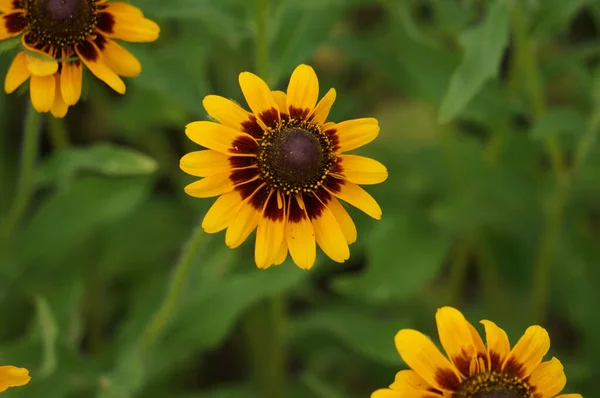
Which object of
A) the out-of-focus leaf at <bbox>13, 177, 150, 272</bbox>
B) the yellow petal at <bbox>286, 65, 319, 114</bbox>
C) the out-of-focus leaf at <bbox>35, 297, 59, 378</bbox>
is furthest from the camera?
the out-of-focus leaf at <bbox>13, 177, 150, 272</bbox>

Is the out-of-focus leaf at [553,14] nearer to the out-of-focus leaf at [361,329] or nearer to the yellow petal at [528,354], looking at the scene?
the out-of-focus leaf at [361,329]

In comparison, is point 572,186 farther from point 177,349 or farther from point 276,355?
point 177,349

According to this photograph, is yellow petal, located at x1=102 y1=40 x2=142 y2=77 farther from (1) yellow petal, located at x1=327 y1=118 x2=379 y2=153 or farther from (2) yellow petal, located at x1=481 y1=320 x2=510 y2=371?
(2) yellow petal, located at x1=481 y1=320 x2=510 y2=371

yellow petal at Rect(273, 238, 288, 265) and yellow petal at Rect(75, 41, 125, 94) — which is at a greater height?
yellow petal at Rect(75, 41, 125, 94)

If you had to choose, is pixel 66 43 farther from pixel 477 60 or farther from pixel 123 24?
pixel 477 60

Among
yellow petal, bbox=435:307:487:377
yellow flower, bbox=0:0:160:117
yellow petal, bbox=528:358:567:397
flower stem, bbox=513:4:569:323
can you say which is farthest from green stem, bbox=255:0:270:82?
yellow petal, bbox=528:358:567:397

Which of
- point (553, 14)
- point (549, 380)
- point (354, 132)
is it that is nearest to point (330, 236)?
point (354, 132)
